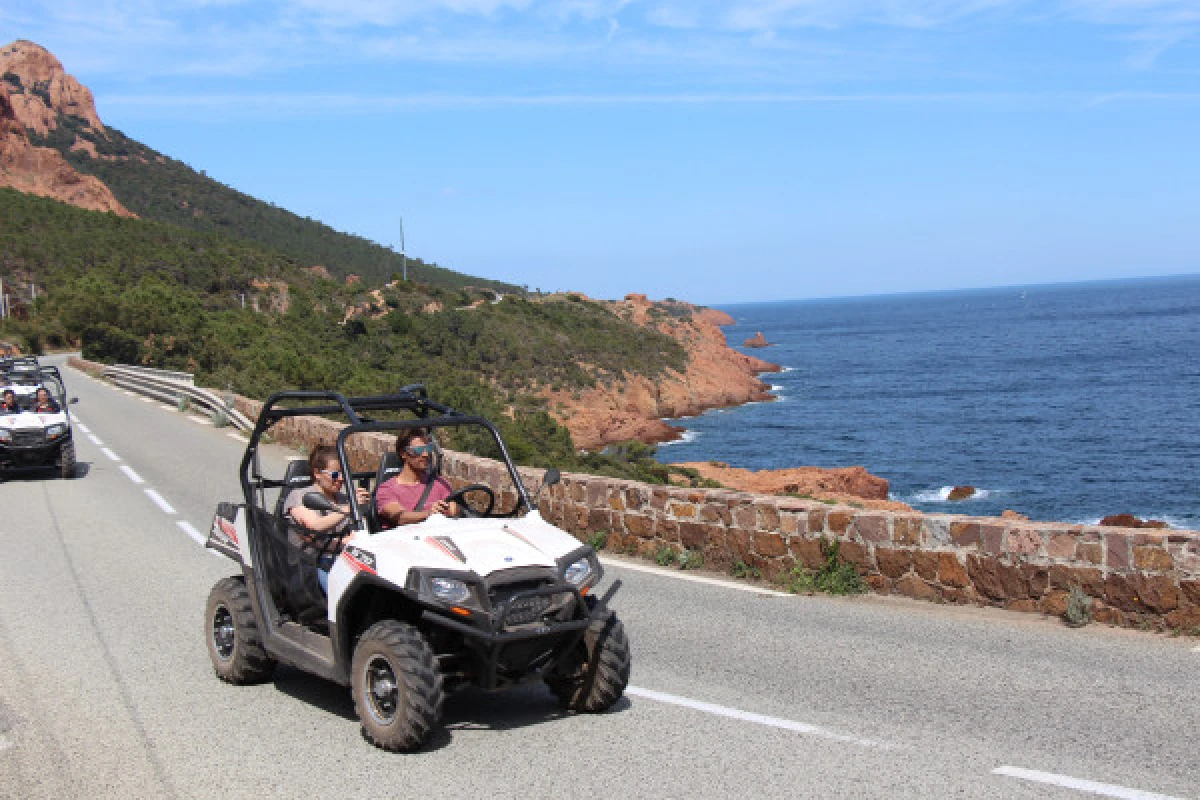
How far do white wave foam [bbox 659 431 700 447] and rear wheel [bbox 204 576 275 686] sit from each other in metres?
56.2

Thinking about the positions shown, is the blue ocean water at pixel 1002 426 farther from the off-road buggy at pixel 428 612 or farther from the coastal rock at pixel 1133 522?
the off-road buggy at pixel 428 612

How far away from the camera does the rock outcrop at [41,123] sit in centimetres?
10531

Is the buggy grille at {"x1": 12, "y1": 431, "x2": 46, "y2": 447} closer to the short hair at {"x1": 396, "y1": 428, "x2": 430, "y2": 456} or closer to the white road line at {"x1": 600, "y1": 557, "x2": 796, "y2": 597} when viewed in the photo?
the white road line at {"x1": 600, "y1": 557, "x2": 796, "y2": 597}

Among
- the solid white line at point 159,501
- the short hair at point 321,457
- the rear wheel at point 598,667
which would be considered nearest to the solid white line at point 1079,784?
the rear wheel at point 598,667

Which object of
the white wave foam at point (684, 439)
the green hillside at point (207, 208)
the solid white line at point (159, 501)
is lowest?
the white wave foam at point (684, 439)

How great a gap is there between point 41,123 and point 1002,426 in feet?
379

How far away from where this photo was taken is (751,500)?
35.4ft

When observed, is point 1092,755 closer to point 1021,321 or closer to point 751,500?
point 751,500

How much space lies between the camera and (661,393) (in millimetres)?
80750

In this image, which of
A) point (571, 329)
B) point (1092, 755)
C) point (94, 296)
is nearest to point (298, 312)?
point (94, 296)

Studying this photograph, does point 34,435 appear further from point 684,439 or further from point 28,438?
point 684,439

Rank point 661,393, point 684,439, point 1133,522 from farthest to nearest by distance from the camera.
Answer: point 661,393, point 684,439, point 1133,522

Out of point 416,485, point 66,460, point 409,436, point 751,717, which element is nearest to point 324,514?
point 416,485

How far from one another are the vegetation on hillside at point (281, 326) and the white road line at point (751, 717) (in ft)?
86.9
